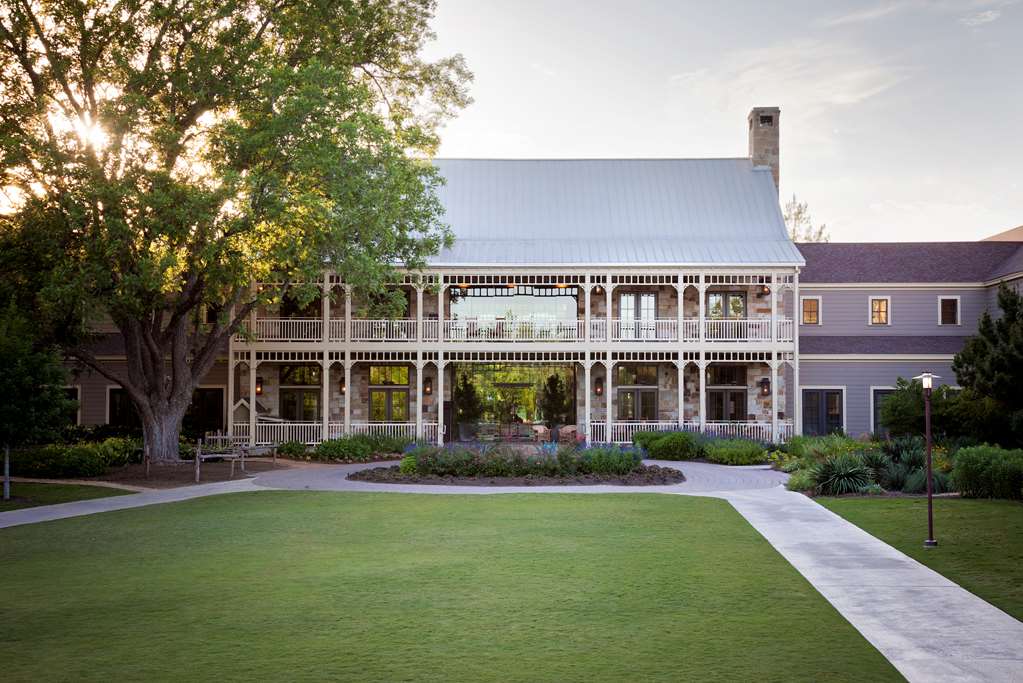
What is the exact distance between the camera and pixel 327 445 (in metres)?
27.6

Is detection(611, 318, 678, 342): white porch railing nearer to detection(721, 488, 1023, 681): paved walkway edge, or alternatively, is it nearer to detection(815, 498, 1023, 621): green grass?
detection(815, 498, 1023, 621): green grass

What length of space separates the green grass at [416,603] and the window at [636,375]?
59.0 feet

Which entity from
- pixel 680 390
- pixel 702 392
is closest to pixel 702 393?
pixel 702 392

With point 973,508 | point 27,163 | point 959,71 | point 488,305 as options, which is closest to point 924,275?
point 959,71

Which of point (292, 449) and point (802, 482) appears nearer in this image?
point (802, 482)

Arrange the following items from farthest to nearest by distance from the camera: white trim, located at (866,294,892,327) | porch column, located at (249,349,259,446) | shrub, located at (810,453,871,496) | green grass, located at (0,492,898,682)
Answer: white trim, located at (866,294,892,327)
porch column, located at (249,349,259,446)
shrub, located at (810,453,871,496)
green grass, located at (0,492,898,682)

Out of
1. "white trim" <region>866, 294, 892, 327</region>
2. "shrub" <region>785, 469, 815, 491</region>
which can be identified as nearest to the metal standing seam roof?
"white trim" <region>866, 294, 892, 327</region>

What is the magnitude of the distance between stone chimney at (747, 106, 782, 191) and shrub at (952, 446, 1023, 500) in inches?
802

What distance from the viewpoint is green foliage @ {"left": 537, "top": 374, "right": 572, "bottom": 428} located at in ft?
106

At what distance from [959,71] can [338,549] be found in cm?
1963

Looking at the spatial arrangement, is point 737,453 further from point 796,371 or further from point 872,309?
point 872,309

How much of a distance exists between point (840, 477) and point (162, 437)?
1621 cm

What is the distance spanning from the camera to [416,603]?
8578 mm

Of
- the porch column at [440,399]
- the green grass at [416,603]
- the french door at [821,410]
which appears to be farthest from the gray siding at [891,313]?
the green grass at [416,603]
